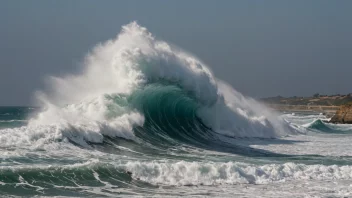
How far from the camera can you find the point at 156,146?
2048 centimetres

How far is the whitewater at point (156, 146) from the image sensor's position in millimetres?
12992

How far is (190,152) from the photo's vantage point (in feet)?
65.5

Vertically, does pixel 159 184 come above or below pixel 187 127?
below

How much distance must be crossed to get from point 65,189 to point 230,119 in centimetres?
1873

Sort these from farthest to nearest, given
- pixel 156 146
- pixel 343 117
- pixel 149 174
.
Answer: pixel 343 117 < pixel 156 146 < pixel 149 174

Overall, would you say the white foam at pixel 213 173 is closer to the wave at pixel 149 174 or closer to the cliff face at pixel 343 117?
the wave at pixel 149 174

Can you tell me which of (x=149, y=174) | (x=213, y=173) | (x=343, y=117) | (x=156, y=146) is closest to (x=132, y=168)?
(x=149, y=174)

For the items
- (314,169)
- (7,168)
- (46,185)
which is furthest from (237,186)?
(7,168)

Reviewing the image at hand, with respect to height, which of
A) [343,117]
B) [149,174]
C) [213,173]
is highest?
[343,117]

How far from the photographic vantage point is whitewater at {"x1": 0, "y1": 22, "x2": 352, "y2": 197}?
13.0m

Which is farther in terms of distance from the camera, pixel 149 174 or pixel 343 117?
pixel 343 117

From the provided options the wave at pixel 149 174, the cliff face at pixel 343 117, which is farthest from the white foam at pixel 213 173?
the cliff face at pixel 343 117

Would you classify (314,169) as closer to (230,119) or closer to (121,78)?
(121,78)

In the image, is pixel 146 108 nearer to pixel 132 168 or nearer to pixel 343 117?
pixel 132 168
